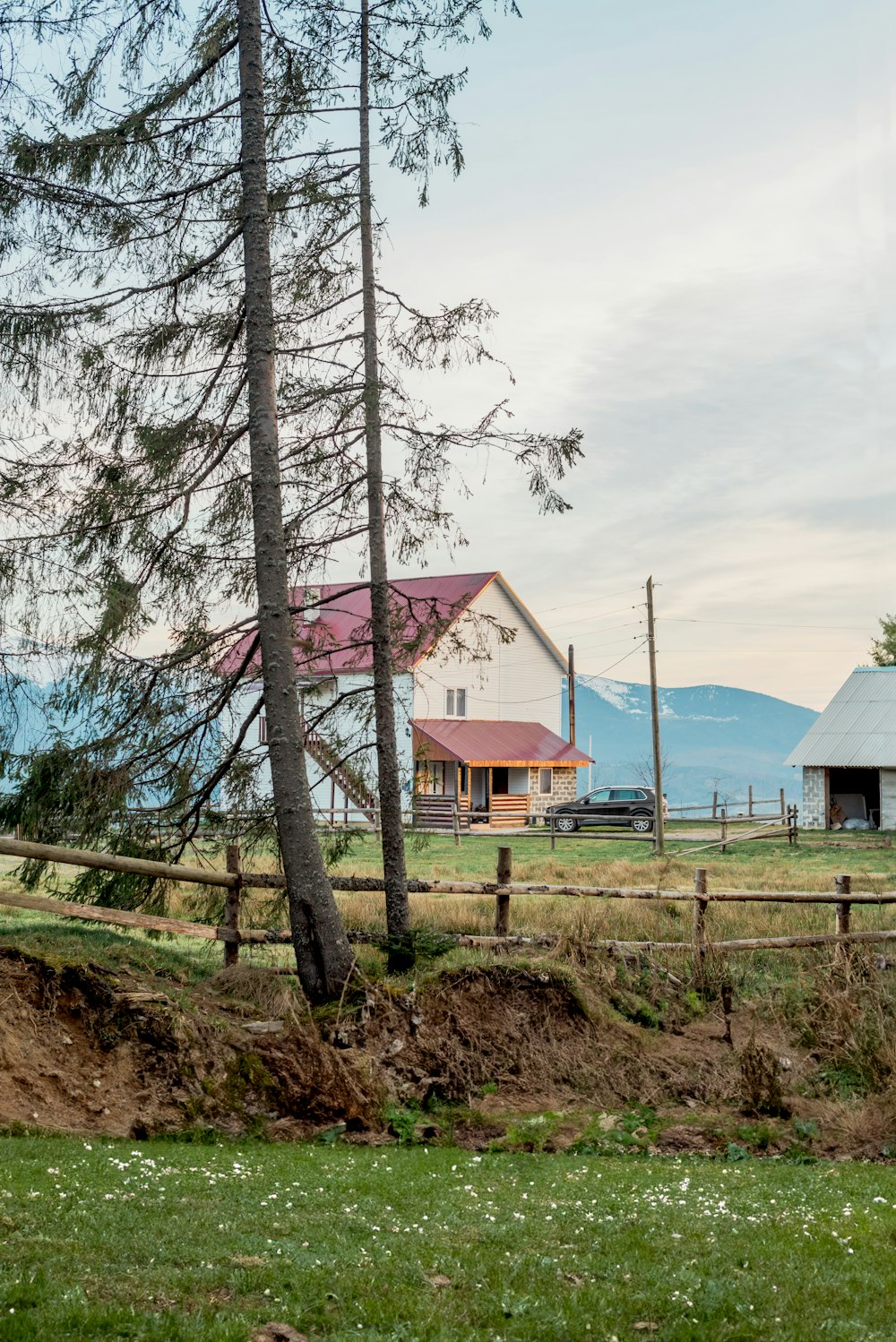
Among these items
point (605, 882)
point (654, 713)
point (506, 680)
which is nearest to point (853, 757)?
point (654, 713)

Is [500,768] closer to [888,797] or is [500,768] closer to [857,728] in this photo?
[857,728]

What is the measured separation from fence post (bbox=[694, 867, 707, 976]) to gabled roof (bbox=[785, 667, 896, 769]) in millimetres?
28179

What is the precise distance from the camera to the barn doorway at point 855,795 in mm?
43344

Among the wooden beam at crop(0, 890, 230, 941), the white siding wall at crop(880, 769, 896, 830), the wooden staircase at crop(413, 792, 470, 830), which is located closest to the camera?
the wooden beam at crop(0, 890, 230, 941)

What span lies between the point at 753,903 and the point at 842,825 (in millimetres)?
26042

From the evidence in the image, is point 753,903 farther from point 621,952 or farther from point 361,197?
point 361,197

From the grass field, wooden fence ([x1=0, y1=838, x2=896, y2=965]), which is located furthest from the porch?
wooden fence ([x1=0, y1=838, x2=896, y2=965])

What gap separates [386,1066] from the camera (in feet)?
35.7

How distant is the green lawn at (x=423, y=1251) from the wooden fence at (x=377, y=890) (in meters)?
3.52

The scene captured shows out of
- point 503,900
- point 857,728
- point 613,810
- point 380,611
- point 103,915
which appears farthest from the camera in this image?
point 857,728

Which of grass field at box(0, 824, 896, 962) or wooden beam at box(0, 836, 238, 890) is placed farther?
grass field at box(0, 824, 896, 962)

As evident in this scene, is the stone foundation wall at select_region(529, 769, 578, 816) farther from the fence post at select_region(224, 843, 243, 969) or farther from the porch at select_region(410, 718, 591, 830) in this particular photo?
the fence post at select_region(224, 843, 243, 969)

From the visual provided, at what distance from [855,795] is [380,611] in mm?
35291

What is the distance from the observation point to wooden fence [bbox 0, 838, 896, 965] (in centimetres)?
1145
